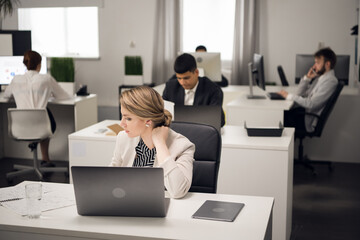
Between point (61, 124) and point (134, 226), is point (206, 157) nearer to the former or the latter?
point (134, 226)

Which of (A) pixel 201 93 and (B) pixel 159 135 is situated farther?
(A) pixel 201 93

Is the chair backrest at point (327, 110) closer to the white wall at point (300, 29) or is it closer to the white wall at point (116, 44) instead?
the white wall at point (300, 29)

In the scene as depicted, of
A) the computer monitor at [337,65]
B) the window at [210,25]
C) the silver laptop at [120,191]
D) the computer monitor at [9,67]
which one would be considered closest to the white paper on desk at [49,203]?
the silver laptop at [120,191]

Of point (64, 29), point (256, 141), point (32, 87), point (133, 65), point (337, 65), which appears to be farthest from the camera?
point (64, 29)

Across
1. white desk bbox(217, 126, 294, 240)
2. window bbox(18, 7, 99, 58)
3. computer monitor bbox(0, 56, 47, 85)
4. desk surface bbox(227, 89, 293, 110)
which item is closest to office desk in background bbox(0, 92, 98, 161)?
computer monitor bbox(0, 56, 47, 85)

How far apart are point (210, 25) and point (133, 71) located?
64.1 inches

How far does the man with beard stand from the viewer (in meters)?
5.32

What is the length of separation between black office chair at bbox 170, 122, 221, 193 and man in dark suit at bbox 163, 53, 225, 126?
140 cm

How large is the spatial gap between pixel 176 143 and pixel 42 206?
25.2 inches

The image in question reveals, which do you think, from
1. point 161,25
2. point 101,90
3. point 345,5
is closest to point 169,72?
point 161,25

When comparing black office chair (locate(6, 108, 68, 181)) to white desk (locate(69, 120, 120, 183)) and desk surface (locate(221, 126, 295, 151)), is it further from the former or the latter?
desk surface (locate(221, 126, 295, 151))

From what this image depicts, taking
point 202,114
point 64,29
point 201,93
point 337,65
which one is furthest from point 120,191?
point 64,29

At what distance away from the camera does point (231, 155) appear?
3.40 meters

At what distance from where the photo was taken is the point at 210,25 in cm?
898
